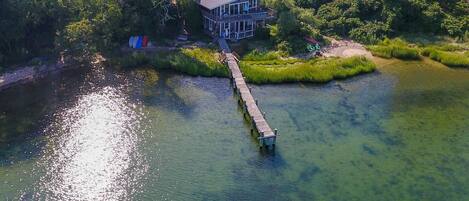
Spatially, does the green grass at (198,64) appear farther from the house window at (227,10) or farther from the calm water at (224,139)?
the house window at (227,10)

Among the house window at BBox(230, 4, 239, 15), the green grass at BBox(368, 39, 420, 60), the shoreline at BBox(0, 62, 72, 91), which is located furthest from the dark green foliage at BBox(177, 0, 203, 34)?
the green grass at BBox(368, 39, 420, 60)

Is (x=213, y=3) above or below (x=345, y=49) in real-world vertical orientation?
above

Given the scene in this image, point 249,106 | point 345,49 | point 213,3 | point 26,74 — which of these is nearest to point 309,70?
point 345,49

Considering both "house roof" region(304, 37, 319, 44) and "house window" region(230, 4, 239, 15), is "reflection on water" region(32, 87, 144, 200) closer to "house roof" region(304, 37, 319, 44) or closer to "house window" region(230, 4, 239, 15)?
"house window" region(230, 4, 239, 15)

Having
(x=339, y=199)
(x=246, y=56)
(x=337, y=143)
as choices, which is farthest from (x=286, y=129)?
(x=246, y=56)

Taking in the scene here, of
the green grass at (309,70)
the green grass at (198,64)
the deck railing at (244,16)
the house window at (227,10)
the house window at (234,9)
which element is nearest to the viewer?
the green grass at (309,70)

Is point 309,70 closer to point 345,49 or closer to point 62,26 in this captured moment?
point 345,49

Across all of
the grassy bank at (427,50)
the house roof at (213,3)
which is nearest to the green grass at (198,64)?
the house roof at (213,3)
